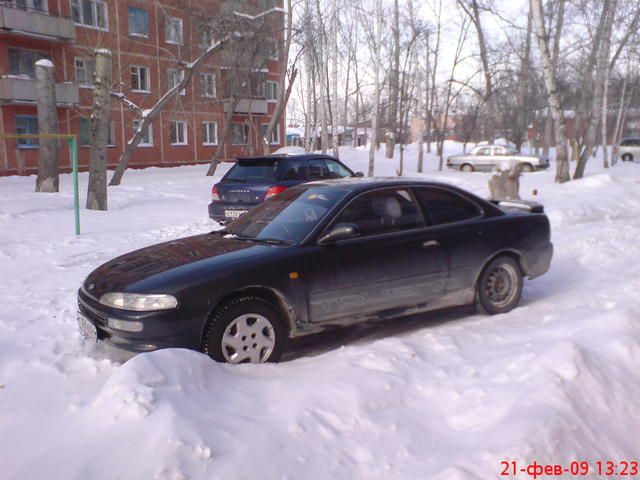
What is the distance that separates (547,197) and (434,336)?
10.7 m

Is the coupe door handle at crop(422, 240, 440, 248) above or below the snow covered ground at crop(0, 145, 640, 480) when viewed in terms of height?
above

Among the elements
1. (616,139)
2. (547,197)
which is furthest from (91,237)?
(616,139)

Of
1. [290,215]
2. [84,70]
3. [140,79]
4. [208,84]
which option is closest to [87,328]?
[290,215]

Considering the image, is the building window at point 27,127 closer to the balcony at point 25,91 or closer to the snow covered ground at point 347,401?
the balcony at point 25,91

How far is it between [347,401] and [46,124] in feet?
49.2

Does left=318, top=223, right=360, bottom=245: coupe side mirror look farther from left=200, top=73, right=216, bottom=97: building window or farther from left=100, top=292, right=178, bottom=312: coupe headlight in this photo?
left=200, top=73, right=216, bottom=97: building window

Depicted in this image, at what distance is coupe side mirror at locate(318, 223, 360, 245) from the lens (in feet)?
15.8

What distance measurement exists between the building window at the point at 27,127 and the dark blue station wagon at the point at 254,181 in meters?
19.7

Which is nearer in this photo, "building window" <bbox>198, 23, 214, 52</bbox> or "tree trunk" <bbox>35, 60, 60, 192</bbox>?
"tree trunk" <bbox>35, 60, 60, 192</bbox>

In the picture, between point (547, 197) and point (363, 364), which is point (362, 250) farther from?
point (547, 197)

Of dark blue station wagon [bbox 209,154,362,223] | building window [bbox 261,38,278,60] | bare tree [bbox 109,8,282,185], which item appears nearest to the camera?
dark blue station wagon [bbox 209,154,362,223]

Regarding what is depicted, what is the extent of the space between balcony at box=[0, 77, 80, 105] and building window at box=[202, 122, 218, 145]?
32.7 feet

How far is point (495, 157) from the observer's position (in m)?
32.0

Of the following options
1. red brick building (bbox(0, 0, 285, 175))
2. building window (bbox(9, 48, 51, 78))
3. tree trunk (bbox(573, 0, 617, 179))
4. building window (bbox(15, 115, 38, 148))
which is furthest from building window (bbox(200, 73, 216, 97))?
tree trunk (bbox(573, 0, 617, 179))
